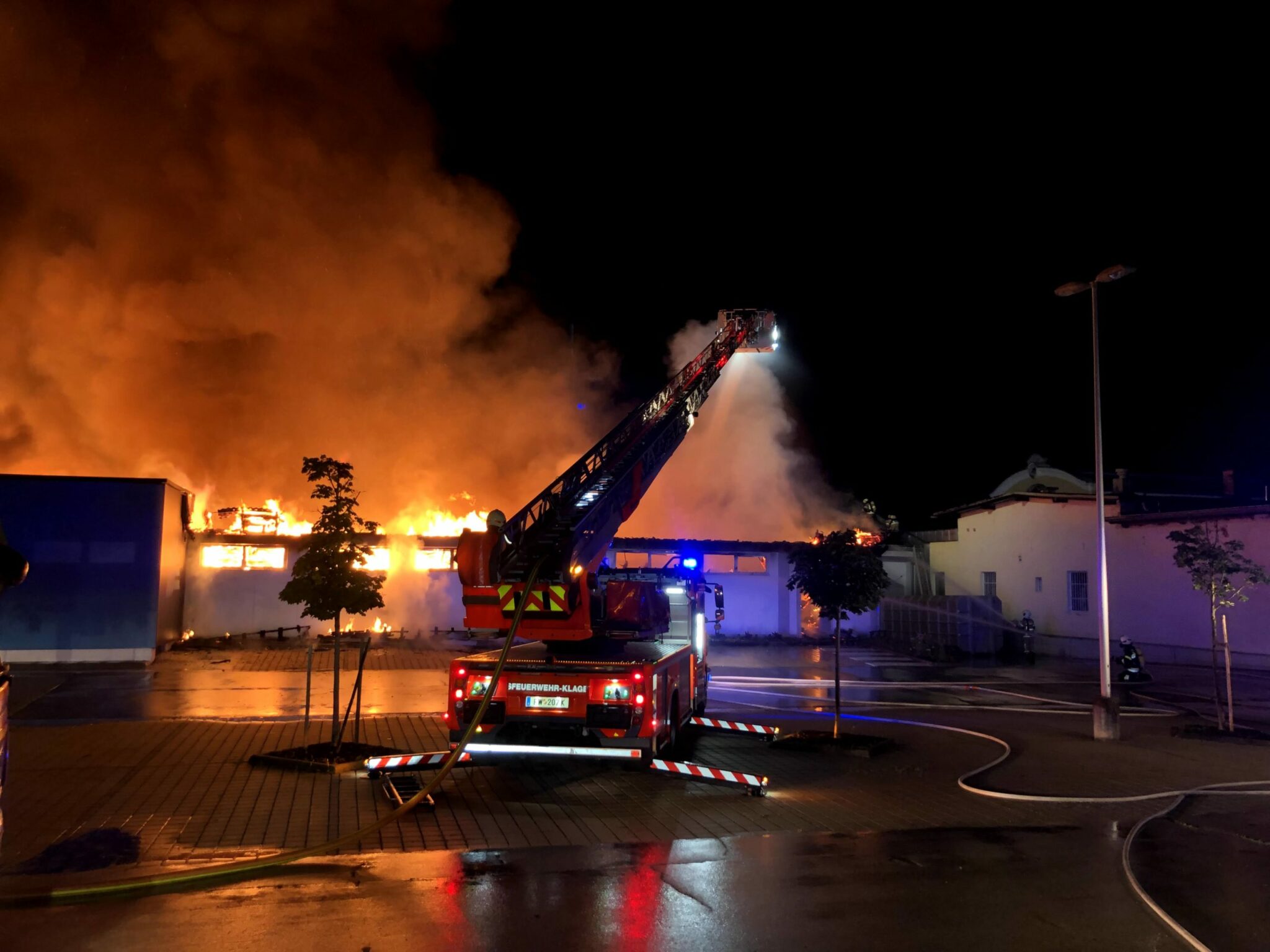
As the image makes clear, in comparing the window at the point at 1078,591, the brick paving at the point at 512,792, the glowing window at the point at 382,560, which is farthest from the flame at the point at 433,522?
the window at the point at 1078,591

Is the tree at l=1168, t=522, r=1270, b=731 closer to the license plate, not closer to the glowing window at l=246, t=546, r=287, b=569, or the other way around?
the license plate

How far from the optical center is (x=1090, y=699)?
1817 centimetres

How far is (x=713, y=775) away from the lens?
29.2 ft

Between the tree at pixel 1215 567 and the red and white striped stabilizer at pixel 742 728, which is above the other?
the tree at pixel 1215 567

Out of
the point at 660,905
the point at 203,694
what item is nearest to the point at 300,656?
the point at 203,694

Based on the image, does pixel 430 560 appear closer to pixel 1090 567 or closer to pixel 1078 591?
pixel 1078 591

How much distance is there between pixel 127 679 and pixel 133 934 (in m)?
14.8

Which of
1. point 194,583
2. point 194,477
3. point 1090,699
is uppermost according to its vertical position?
point 194,477

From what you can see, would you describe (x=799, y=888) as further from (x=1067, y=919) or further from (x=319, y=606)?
(x=319, y=606)

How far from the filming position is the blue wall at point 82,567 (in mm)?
20531

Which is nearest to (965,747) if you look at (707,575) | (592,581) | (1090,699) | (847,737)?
(847,737)

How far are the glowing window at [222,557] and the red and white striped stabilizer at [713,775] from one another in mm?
21352

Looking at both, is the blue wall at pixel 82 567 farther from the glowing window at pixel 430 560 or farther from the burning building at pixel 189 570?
the glowing window at pixel 430 560

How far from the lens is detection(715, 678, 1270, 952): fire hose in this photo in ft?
19.0
